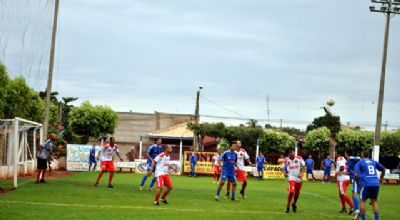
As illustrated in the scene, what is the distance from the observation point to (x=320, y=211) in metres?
20.7

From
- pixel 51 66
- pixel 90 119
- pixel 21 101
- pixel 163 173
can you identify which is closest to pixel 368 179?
pixel 163 173

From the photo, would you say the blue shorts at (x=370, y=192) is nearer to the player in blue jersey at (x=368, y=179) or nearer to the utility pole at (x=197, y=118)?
the player in blue jersey at (x=368, y=179)

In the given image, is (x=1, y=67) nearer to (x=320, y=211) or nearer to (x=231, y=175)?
(x=231, y=175)

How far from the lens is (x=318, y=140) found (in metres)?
59.2

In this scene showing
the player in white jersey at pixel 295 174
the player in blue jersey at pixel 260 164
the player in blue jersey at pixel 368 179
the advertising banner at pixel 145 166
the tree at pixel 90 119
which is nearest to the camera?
the player in blue jersey at pixel 368 179

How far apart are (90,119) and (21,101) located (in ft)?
78.4

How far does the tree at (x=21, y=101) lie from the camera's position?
116ft

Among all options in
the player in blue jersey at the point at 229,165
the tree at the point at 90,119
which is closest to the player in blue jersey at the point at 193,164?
the tree at the point at 90,119

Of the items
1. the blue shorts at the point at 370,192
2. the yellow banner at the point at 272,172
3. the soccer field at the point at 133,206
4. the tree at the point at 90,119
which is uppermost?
the tree at the point at 90,119

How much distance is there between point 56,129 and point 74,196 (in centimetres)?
2216

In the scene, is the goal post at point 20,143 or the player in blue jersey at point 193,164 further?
the player in blue jersey at point 193,164

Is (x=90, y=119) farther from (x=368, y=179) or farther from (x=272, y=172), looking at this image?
(x=368, y=179)

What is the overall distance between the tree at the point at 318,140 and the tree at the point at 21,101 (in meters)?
29.4

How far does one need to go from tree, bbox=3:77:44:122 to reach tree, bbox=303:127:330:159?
96.4 ft
